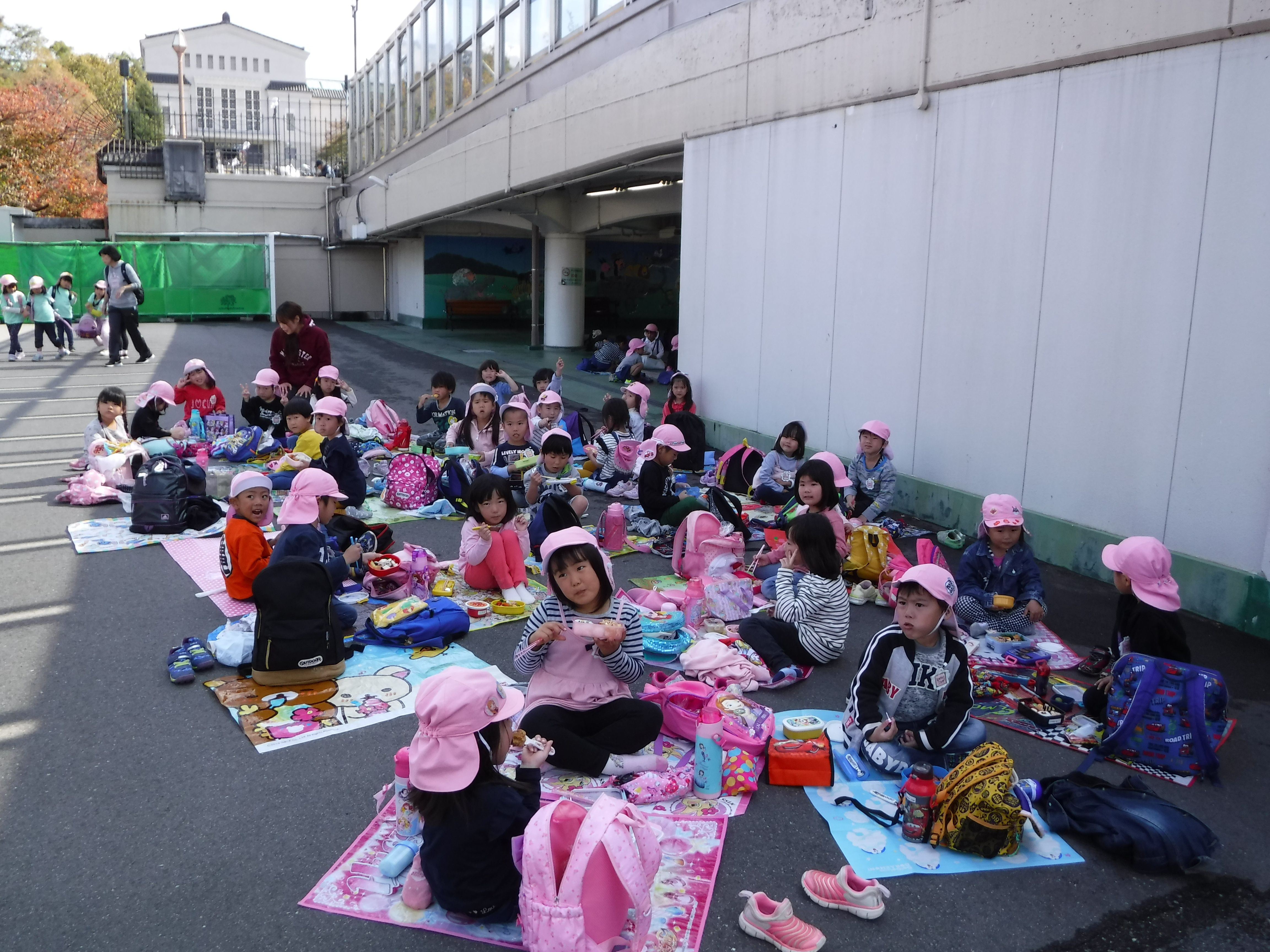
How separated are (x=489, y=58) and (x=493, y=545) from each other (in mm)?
17476

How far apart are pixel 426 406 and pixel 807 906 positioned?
9579 millimetres

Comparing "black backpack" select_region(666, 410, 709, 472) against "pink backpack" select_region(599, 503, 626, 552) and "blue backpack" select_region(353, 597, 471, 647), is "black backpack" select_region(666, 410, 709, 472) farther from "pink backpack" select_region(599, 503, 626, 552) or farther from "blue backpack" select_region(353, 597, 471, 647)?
"blue backpack" select_region(353, 597, 471, 647)

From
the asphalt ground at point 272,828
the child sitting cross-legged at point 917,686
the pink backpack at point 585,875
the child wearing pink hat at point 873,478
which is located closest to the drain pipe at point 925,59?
the child wearing pink hat at point 873,478

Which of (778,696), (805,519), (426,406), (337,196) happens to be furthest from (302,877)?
(337,196)

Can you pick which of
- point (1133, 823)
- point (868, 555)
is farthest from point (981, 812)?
point (868, 555)

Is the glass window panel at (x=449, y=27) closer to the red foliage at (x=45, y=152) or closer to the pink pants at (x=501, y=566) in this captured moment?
the red foliage at (x=45, y=152)

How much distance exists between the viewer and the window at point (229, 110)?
55.6 metres

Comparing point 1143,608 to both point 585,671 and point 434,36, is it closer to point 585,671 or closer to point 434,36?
point 585,671

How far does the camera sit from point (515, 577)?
22.4 feet

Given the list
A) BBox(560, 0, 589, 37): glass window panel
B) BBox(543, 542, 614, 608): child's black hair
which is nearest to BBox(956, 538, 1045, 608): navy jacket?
BBox(543, 542, 614, 608): child's black hair

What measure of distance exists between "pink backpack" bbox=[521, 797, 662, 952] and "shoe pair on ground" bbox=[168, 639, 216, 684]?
3.01 metres

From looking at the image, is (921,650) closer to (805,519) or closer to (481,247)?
(805,519)

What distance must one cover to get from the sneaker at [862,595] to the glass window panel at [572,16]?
12.1m

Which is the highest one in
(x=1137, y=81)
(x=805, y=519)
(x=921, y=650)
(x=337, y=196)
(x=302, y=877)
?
(x=337, y=196)
